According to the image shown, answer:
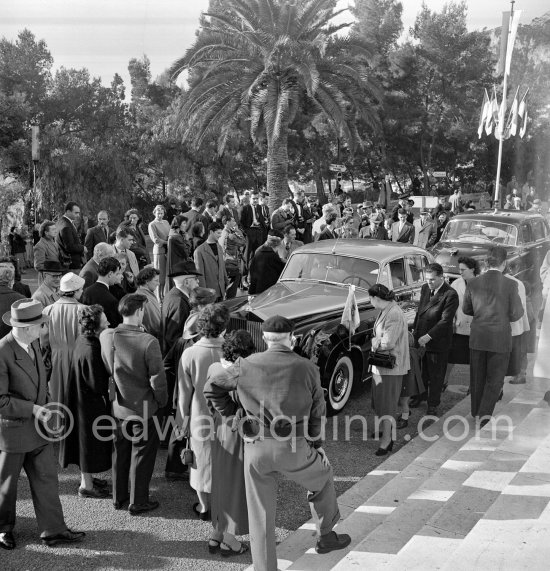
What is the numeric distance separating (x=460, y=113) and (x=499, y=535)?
114ft

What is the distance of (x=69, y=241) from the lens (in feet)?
32.3

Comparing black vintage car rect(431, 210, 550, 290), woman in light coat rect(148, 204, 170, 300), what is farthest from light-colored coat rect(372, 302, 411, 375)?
woman in light coat rect(148, 204, 170, 300)

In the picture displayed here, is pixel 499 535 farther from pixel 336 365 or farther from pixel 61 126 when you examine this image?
pixel 61 126

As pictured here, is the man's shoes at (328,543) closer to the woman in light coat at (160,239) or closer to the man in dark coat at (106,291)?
the man in dark coat at (106,291)

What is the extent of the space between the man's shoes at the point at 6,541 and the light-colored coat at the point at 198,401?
→ 1.31 m

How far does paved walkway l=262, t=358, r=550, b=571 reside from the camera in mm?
3951

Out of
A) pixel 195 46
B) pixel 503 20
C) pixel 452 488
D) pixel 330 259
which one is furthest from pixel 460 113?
pixel 452 488

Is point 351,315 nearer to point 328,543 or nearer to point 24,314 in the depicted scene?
point 328,543

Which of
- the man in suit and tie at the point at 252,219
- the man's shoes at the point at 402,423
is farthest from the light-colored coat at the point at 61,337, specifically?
the man in suit and tie at the point at 252,219

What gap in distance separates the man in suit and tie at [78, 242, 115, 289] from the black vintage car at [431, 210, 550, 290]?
271 inches

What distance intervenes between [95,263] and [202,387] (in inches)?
135

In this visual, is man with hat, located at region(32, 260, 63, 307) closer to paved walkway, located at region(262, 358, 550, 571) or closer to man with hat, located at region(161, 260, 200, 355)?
man with hat, located at region(161, 260, 200, 355)

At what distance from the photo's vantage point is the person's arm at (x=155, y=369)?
4797 mm

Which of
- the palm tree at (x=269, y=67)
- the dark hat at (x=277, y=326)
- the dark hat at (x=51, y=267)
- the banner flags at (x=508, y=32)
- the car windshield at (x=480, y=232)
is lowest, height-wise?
the dark hat at (x=51, y=267)
